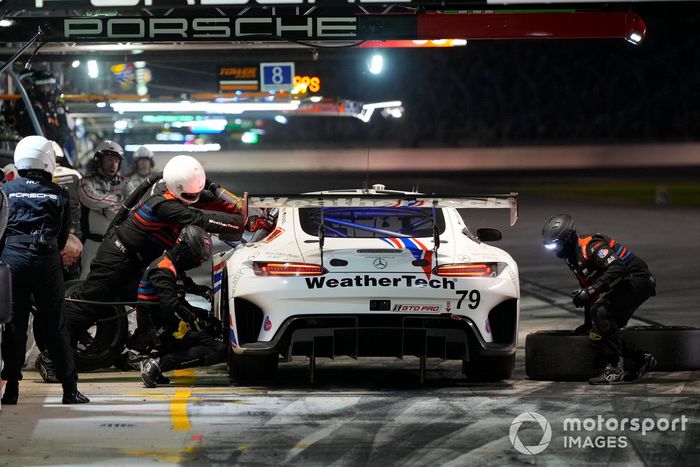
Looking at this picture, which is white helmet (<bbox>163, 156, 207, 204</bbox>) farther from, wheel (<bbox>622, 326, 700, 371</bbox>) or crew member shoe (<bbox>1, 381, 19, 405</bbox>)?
wheel (<bbox>622, 326, 700, 371</bbox>)

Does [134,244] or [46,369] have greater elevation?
[134,244]

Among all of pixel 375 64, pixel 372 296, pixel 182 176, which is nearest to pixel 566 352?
pixel 372 296

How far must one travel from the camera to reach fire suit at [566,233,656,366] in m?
9.30

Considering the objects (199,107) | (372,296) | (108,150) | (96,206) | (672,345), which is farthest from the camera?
(199,107)

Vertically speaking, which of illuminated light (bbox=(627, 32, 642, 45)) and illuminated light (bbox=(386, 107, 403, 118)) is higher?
illuminated light (bbox=(627, 32, 642, 45))

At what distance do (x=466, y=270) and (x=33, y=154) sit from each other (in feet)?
9.81

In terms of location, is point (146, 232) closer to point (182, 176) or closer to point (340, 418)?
point (182, 176)

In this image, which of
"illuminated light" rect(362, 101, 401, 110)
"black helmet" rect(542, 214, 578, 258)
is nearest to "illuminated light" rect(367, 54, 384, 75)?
"illuminated light" rect(362, 101, 401, 110)

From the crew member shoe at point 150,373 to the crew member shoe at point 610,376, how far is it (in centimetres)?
315

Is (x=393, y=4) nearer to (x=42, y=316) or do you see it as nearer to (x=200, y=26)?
(x=200, y=26)

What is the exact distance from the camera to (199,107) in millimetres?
16250

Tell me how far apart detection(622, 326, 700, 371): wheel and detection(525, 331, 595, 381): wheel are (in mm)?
496

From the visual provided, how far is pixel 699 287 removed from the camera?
1538 centimetres

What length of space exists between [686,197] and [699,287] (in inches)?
847
